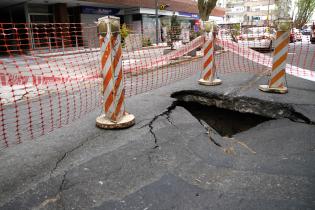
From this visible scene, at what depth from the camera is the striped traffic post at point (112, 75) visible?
12.0ft

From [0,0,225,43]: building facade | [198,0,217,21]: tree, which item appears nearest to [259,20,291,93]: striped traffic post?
[198,0,217,21]: tree

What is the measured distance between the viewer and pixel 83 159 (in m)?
3.14

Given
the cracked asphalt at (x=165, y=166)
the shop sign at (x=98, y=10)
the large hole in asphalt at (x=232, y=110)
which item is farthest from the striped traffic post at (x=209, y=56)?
the shop sign at (x=98, y=10)

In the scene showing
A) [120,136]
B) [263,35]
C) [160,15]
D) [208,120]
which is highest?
[160,15]

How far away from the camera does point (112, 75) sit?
3.81 meters

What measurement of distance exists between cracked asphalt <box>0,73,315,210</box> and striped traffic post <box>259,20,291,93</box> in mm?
978

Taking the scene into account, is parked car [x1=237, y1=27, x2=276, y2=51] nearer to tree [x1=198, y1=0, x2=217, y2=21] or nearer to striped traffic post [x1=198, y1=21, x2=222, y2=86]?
tree [x1=198, y1=0, x2=217, y2=21]

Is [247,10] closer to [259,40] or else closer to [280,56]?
[259,40]

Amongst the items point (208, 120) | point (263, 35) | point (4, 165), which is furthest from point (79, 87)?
point (263, 35)

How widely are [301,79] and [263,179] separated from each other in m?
5.61

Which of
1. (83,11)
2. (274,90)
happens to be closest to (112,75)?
(274,90)

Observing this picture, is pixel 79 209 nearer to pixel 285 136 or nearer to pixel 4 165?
pixel 4 165

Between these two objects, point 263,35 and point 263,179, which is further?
point 263,35

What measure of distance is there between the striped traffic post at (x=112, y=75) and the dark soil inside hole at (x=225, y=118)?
2060 millimetres
